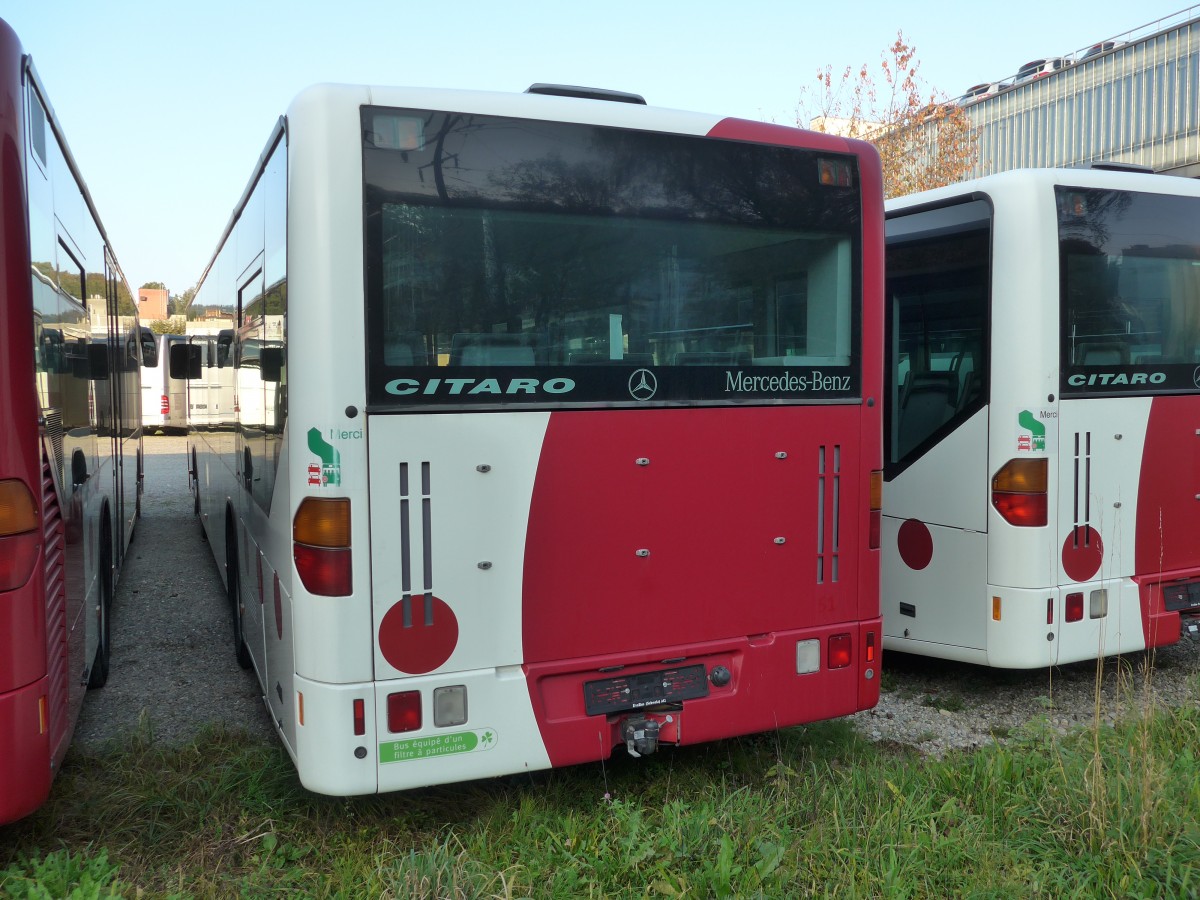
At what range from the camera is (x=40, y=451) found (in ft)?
11.5

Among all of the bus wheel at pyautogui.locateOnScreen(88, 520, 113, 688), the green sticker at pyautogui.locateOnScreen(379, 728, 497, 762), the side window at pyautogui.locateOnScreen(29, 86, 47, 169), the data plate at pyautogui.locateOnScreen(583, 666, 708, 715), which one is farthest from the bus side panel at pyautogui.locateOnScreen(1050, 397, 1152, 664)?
the bus wheel at pyautogui.locateOnScreen(88, 520, 113, 688)

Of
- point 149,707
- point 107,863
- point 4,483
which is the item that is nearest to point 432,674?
point 107,863

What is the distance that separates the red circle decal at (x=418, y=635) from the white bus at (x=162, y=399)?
21.7m

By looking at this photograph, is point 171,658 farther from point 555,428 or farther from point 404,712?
point 555,428

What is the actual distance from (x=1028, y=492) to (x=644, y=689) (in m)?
2.63

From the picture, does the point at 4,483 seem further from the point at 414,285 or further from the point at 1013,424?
the point at 1013,424

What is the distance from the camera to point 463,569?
3.84 meters

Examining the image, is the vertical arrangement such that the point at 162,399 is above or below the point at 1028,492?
above

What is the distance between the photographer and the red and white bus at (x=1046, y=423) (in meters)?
5.61

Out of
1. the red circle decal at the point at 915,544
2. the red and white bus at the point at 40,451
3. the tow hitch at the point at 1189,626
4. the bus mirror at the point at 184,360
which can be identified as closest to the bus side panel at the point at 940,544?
the red circle decal at the point at 915,544

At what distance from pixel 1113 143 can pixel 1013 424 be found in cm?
6078

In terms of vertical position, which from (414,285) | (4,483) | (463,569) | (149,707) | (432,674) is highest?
(414,285)

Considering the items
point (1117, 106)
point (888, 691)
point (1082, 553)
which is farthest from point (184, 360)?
point (1117, 106)

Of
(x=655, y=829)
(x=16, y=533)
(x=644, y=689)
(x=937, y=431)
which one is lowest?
(x=655, y=829)
